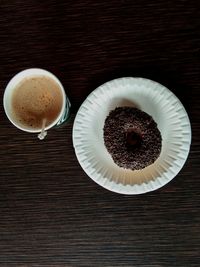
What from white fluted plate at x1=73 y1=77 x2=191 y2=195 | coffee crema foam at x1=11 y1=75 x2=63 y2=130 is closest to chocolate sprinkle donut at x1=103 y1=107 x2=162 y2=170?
white fluted plate at x1=73 y1=77 x2=191 y2=195

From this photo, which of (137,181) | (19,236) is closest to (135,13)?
(137,181)

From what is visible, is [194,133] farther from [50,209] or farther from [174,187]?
[50,209]

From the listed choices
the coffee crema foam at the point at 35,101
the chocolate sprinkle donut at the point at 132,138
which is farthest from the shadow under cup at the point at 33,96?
the chocolate sprinkle donut at the point at 132,138

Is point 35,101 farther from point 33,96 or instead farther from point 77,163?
point 77,163

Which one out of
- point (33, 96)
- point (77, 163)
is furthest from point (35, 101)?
point (77, 163)

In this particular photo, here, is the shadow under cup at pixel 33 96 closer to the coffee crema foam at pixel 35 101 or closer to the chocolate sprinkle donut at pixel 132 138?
the coffee crema foam at pixel 35 101
